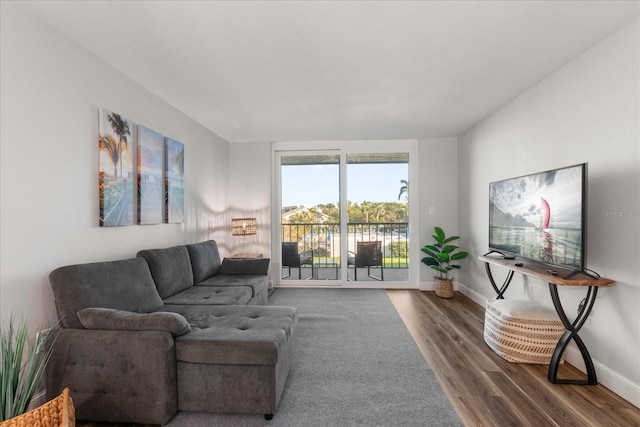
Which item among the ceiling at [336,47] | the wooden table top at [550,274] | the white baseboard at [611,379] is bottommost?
the white baseboard at [611,379]

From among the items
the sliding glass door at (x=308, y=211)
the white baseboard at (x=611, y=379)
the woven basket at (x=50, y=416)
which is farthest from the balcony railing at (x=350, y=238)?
Result: the woven basket at (x=50, y=416)

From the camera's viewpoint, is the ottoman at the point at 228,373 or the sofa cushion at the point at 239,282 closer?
the ottoman at the point at 228,373

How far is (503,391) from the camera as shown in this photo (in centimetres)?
214

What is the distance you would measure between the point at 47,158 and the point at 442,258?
439cm

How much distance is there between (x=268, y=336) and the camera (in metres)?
1.92

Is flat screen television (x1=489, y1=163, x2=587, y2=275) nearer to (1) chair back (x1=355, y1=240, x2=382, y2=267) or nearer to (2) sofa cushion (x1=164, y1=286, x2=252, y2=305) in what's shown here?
(1) chair back (x1=355, y1=240, x2=382, y2=267)

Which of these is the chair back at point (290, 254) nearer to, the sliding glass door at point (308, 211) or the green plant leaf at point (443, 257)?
the sliding glass door at point (308, 211)

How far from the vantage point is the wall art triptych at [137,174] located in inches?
97.6

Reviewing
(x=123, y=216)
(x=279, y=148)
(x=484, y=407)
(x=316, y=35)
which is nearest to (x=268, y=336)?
(x=484, y=407)

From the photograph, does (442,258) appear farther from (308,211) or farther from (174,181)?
(174,181)

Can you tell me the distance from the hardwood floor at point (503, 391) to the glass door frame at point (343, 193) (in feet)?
6.20

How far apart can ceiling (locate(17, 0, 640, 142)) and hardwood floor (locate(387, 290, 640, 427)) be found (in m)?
2.42

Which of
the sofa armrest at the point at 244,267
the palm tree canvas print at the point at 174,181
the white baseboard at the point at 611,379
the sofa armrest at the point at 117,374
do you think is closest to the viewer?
the sofa armrest at the point at 117,374

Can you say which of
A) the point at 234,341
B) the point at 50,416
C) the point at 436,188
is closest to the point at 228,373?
the point at 234,341
